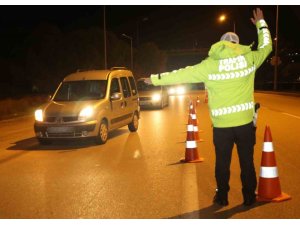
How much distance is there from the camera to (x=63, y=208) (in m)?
5.94

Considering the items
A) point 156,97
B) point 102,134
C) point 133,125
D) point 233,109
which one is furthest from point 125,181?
point 156,97

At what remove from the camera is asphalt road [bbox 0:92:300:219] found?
5.72 metres

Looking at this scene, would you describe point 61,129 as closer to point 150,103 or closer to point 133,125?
point 133,125

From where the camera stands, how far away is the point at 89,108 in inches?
449

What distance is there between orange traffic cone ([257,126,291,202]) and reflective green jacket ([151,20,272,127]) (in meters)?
0.74

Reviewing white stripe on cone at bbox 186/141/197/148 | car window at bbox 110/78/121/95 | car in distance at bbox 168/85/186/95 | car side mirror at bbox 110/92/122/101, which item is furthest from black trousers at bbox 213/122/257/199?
car in distance at bbox 168/85/186/95

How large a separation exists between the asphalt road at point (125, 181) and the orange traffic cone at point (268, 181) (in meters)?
0.16

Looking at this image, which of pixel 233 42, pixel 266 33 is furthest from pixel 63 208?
pixel 266 33

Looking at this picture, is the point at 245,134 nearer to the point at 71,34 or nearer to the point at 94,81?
the point at 94,81

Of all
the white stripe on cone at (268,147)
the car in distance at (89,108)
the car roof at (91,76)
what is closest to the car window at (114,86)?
the car in distance at (89,108)

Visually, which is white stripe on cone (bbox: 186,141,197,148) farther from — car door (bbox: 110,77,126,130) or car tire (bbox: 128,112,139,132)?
car tire (bbox: 128,112,139,132)

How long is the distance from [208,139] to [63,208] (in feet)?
22.4

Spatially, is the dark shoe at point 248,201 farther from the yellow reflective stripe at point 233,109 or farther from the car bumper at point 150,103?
the car bumper at point 150,103

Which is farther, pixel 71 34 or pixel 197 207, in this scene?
pixel 71 34
